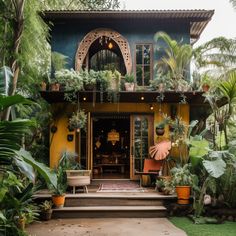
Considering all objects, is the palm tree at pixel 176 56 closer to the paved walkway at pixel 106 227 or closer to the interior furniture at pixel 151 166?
the interior furniture at pixel 151 166

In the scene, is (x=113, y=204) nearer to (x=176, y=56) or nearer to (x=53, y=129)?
(x=53, y=129)

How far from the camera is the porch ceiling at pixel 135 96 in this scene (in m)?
9.45

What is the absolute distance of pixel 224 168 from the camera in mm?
7074

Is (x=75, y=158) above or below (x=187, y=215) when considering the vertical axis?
above

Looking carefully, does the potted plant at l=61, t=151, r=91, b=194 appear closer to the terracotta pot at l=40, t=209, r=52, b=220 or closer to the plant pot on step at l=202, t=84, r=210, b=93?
the terracotta pot at l=40, t=209, r=52, b=220

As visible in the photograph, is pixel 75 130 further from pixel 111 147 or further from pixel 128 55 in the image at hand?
pixel 111 147

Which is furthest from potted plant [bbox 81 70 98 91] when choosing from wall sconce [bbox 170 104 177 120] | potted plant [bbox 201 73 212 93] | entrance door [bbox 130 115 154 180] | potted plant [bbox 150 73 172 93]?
potted plant [bbox 201 73 212 93]

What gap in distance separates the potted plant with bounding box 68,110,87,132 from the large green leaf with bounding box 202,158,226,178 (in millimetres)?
3858

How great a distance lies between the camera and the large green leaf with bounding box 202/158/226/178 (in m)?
6.93

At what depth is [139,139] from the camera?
10609 millimetres

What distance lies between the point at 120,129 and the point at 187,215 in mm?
8866

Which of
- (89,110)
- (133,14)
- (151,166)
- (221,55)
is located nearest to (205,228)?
(151,166)

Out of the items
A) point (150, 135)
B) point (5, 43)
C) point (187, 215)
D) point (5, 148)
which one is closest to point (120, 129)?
point (150, 135)

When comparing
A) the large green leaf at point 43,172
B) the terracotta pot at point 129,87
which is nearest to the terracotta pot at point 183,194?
the terracotta pot at point 129,87
